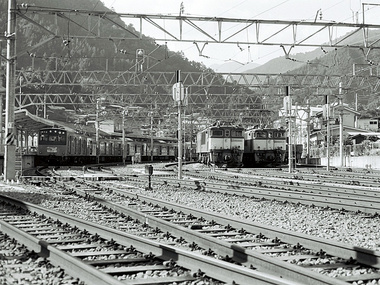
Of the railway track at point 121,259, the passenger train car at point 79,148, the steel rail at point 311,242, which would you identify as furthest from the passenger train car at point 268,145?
the railway track at point 121,259

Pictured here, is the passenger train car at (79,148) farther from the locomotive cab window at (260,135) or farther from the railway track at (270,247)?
the railway track at (270,247)

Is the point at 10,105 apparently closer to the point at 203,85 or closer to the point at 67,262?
the point at 67,262

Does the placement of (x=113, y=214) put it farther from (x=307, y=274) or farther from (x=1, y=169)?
(x=1, y=169)

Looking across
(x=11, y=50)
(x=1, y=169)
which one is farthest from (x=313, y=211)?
(x=1, y=169)

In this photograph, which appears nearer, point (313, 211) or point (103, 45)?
point (313, 211)

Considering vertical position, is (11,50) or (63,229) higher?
(11,50)

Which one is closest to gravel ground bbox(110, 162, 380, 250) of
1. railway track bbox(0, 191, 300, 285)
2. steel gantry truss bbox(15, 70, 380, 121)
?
railway track bbox(0, 191, 300, 285)

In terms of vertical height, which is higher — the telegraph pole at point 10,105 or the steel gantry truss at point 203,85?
the steel gantry truss at point 203,85

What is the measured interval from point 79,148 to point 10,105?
2420cm

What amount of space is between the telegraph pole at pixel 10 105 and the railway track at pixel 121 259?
1125cm

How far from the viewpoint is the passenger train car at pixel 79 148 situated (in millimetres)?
38969

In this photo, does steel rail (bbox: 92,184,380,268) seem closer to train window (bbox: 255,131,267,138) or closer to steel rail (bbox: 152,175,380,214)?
steel rail (bbox: 152,175,380,214)

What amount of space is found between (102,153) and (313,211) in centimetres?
4214

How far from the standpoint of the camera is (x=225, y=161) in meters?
35.6
